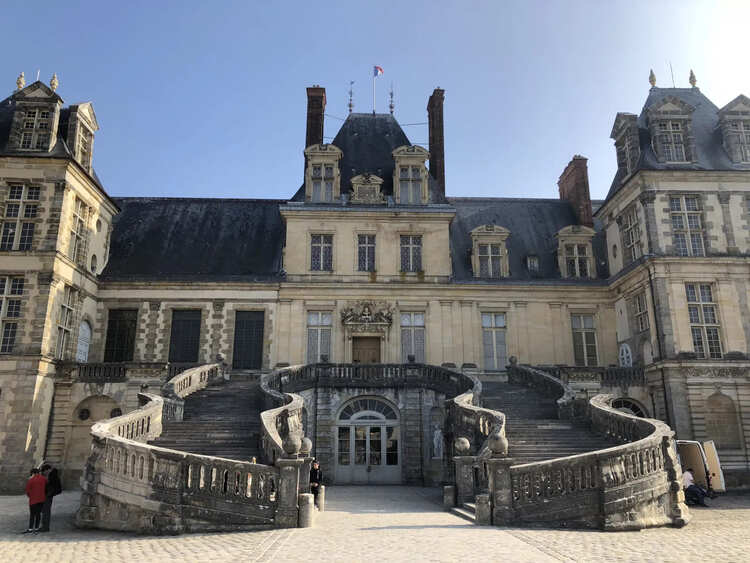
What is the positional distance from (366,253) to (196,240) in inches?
319

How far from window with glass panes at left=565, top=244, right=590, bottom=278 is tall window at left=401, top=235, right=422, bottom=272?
691 centimetres

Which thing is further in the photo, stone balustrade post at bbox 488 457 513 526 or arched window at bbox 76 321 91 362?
arched window at bbox 76 321 91 362

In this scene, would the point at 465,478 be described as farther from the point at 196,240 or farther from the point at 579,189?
the point at 579,189

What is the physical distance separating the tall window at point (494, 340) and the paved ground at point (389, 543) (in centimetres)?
1318

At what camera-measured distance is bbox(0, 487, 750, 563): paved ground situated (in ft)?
29.8

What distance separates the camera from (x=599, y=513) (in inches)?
483

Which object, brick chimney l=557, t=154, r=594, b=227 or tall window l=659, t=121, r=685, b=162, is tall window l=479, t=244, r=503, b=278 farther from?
tall window l=659, t=121, r=685, b=162

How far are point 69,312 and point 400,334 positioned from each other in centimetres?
1298

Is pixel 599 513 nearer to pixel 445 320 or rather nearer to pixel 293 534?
pixel 293 534

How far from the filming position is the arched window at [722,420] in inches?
863

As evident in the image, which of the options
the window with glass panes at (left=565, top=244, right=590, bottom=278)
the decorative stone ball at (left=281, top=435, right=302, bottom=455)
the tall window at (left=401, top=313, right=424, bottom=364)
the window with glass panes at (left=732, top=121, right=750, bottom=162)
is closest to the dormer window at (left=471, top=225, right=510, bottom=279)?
the window with glass panes at (left=565, top=244, right=590, bottom=278)

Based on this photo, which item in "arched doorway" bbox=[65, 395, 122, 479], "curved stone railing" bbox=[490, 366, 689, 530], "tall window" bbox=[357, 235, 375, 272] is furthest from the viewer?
"tall window" bbox=[357, 235, 375, 272]

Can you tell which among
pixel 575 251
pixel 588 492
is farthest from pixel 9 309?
pixel 575 251

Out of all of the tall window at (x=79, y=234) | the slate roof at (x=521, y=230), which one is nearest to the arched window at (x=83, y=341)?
the tall window at (x=79, y=234)
